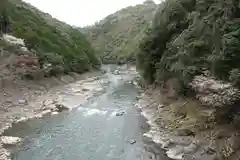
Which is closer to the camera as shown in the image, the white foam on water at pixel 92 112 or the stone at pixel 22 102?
the white foam on water at pixel 92 112

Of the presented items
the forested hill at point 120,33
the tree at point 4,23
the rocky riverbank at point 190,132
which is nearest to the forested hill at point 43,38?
the tree at point 4,23

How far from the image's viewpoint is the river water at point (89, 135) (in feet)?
102

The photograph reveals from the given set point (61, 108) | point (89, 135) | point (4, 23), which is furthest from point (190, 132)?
point (4, 23)

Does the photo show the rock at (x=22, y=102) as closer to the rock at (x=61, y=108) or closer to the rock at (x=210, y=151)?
the rock at (x=61, y=108)

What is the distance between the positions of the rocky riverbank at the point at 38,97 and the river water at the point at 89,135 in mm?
1813

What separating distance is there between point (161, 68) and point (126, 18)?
132 m

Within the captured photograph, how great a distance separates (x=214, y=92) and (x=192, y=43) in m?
10.00

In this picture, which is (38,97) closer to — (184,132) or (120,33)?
(184,132)

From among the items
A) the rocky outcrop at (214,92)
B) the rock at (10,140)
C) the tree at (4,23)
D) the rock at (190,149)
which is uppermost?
the tree at (4,23)

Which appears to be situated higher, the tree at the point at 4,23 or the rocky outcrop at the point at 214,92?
the tree at the point at 4,23

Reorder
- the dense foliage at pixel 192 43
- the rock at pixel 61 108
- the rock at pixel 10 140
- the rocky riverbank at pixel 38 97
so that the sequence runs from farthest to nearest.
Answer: the rock at pixel 61 108 < the rocky riverbank at pixel 38 97 < the rock at pixel 10 140 < the dense foliage at pixel 192 43

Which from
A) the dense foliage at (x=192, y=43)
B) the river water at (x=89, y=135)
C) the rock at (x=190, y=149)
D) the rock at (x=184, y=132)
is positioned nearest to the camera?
the rock at (x=190, y=149)

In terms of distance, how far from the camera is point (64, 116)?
46469mm

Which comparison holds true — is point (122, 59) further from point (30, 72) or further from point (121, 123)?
point (121, 123)
